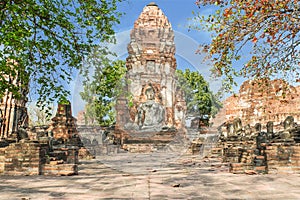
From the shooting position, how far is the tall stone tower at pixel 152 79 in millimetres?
28906

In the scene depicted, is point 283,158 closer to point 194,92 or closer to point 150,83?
point 194,92

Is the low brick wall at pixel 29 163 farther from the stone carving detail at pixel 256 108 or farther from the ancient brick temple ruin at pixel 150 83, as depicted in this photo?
the ancient brick temple ruin at pixel 150 83

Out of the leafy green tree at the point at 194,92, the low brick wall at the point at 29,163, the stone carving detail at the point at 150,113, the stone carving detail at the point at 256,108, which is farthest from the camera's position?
the stone carving detail at the point at 150,113

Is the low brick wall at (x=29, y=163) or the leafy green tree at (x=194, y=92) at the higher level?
the leafy green tree at (x=194, y=92)

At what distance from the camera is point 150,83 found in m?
30.9

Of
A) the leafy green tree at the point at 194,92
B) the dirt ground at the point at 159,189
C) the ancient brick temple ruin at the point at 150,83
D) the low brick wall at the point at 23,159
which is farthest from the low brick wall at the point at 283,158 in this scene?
the ancient brick temple ruin at the point at 150,83

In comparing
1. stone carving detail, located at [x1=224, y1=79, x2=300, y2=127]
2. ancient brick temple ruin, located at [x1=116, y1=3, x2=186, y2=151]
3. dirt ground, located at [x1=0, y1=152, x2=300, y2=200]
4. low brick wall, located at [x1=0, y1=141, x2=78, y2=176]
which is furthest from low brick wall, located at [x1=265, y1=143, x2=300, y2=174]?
ancient brick temple ruin, located at [x1=116, y1=3, x2=186, y2=151]

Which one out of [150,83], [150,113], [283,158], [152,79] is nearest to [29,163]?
[283,158]

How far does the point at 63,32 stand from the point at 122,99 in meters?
22.2

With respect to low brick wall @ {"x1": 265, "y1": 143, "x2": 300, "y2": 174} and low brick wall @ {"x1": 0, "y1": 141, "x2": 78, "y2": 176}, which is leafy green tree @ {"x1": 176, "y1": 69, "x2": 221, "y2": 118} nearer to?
low brick wall @ {"x1": 265, "y1": 143, "x2": 300, "y2": 174}

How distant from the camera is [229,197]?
430cm

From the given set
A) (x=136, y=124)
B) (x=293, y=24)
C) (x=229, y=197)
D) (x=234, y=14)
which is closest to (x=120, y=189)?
(x=229, y=197)

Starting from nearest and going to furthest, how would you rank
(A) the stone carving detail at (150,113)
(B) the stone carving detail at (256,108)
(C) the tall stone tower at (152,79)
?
(B) the stone carving detail at (256,108), (A) the stone carving detail at (150,113), (C) the tall stone tower at (152,79)

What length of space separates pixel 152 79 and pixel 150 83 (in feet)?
6.04
